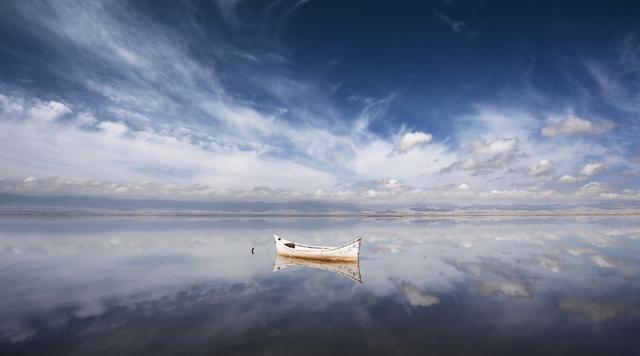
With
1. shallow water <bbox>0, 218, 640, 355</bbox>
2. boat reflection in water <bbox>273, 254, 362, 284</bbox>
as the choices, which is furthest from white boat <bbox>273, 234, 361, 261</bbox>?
shallow water <bbox>0, 218, 640, 355</bbox>

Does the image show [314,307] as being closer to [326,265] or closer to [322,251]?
[326,265]

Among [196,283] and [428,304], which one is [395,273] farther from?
[196,283]

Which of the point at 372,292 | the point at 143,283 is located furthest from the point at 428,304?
the point at 143,283

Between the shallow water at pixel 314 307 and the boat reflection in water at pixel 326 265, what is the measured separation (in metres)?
0.71

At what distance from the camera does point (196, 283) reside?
2012cm

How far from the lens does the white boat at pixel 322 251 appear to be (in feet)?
91.9

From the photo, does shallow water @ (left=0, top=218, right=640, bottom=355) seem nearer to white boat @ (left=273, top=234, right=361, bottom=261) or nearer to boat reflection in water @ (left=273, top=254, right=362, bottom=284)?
boat reflection in water @ (left=273, top=254, right=362, bottom=284)

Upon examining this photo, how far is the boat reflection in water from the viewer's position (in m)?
24.4

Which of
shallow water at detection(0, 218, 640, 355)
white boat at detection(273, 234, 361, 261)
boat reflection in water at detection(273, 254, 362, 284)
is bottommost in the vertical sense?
shallow water at detection(0, 218, 640, 355)

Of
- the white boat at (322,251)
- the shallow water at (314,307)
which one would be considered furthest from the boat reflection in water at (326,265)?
the shallow water at (314,307)

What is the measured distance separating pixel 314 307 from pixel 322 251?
13.5 metres

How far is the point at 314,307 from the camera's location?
1566 centimetres

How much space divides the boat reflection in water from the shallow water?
708mm

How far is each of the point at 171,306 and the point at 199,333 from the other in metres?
4.09
